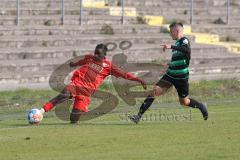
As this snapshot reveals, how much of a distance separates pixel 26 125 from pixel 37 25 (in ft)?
52.8

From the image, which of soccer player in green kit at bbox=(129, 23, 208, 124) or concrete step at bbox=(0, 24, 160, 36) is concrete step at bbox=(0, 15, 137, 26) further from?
soccer player in green kit at bbox=(129, 23, 208, 124)

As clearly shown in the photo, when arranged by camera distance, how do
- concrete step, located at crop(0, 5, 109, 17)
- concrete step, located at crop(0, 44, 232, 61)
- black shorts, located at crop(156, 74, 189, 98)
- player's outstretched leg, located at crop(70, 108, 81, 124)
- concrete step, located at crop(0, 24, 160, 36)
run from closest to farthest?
black shorts, located at crop(156, 74, 189, 98)
player's outstretched leg, located at crop(70, 108, 81, 124)
concrete step, located at crop(0, 44, 232, 61)
concrete step, located at crop(0, 24, 160, 36)
concrete step, located at crop(0, 5, 109, 17)

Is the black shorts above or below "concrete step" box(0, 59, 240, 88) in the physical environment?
above

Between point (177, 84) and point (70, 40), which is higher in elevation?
point (177, 84)

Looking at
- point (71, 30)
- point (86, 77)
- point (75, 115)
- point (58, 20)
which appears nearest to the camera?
point (75, 115)

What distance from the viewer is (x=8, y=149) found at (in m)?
13.3

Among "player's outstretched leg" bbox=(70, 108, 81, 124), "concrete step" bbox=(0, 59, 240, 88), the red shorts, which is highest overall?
the red shorts

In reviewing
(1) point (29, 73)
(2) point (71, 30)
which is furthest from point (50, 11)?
(1) point (29, 73)

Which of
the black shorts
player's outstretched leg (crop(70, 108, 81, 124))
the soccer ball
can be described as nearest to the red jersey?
player's outstretched leg (crop(70, 108, 81, 124))

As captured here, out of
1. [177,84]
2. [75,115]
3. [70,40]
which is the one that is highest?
[177,84]

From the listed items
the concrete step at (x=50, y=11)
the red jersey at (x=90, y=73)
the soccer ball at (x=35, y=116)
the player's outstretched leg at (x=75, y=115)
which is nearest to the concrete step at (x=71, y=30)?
the concrete step at (x=50, y=11)

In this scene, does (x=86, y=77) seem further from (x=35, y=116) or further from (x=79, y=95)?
(x=35, y=116)

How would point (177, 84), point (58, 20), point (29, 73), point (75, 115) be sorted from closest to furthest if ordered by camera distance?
point (177, 84)
point (75, 115)
point (29, 73)
point (58, 20)

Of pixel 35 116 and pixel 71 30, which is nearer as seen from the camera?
pixel 35 116
